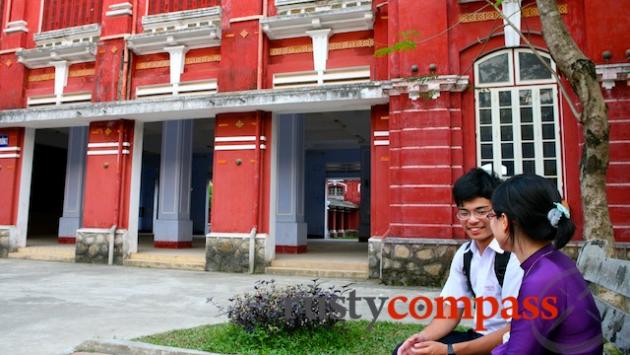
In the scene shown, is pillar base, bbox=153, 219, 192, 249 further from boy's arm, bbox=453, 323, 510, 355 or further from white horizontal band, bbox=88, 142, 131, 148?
boy's arm, bbox=453, 323, 510, 355

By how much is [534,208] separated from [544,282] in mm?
291

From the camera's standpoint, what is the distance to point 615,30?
8.22 m

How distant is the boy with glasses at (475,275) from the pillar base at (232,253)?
25.4ft

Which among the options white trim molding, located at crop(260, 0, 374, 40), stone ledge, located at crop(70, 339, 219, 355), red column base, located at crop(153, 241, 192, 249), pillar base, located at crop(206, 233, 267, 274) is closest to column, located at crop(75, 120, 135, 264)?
red column base, located at crop(153, 241, 192, 249)

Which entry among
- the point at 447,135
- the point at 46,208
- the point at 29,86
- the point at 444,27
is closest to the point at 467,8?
the point at 444,27

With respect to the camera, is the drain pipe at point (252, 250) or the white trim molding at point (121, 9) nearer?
the drain pipe at point (252, 250)

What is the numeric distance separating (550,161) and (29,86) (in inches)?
525

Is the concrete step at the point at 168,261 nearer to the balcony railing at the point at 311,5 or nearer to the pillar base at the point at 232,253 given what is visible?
the pillar base at the point at 232,253

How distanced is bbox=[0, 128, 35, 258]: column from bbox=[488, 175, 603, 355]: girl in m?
14.0

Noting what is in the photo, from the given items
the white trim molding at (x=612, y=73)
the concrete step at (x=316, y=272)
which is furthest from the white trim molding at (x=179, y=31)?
the white trim molding at (x=612, y=73)

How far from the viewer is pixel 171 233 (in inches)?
554

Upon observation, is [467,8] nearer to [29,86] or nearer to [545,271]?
[545,271]

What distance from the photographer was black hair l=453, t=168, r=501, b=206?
277 centimetres

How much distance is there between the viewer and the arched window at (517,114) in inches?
336
